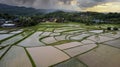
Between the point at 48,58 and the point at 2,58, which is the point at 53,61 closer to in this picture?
the point at 48,58

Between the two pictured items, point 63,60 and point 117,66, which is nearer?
point 117,66

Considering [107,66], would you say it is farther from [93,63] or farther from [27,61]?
[27,61]

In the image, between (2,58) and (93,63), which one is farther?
(2,58)

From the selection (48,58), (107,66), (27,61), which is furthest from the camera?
(48,58)

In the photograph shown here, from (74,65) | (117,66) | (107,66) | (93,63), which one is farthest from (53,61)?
(117,66)

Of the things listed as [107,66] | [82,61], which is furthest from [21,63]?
[107,66]

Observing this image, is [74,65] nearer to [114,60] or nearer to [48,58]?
[48,58]

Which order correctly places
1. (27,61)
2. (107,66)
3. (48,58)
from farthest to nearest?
(48,58), (27,61), (107,66)

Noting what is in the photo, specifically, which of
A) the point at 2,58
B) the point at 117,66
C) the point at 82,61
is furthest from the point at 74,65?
the point at 2,58
